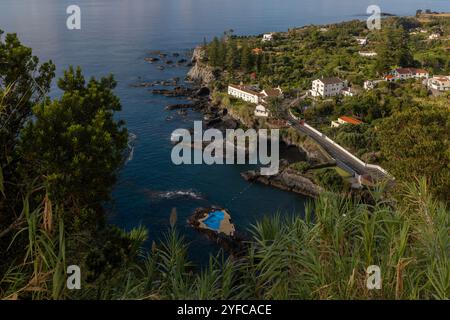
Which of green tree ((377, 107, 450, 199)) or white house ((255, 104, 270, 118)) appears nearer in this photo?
green tree ((377, 107, 450, 199))

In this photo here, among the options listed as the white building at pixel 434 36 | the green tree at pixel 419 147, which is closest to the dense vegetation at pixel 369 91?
the green tree at pixel 419 147

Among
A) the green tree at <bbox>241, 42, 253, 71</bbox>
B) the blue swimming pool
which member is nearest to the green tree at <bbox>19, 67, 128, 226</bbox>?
the blue swimming pool

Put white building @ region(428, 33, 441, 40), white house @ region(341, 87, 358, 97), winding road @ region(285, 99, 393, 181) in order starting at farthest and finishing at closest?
white building @ region(428, 33, 441, 40), white house @ region(341, 87, 358, 97), winding road @ region(285, 99, 393, 181)

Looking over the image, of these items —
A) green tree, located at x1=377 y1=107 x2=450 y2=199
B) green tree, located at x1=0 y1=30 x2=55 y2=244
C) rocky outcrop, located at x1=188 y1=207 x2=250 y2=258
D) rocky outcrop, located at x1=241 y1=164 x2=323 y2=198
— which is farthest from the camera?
rocky outcrop, located at x1=241 y1=164 x2=323 y2=198

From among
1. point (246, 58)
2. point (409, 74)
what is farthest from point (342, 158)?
point (246, 58)

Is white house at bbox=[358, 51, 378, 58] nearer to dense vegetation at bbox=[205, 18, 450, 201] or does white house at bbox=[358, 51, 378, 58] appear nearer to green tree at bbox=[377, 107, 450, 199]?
dense vegetation at bbox=[205, 18, 450, 201]

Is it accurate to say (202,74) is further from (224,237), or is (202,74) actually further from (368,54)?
(224,237)

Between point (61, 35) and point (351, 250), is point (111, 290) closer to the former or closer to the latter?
point (351, 250)
